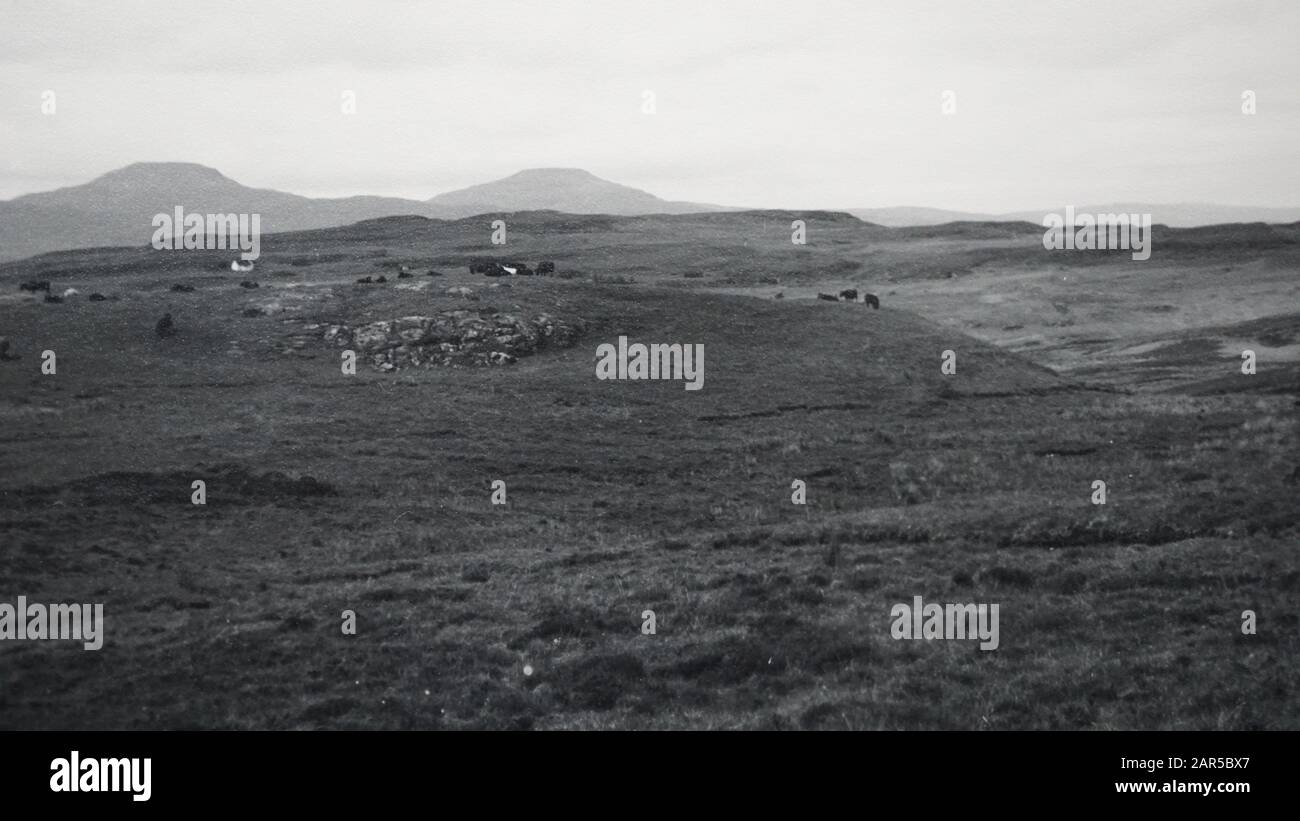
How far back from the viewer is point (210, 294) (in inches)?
2344

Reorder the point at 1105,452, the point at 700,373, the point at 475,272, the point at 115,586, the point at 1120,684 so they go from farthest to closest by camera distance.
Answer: the point at 475,272, the point at 700,373, the point at 1105,452, the point at 115,586, the point at 1120,684

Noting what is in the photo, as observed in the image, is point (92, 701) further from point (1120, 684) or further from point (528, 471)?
point (528, 471)

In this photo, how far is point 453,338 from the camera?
165 ft

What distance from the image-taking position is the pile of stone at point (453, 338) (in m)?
48.6

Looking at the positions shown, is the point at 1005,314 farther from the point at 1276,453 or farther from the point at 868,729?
the point at 868,729

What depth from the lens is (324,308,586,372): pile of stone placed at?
48625 mm

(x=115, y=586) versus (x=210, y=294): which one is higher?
(x=210, y=294)

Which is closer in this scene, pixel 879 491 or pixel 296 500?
pixel 296 500

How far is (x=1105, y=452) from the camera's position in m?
33.9

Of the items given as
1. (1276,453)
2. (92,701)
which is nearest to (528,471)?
(92,701)
